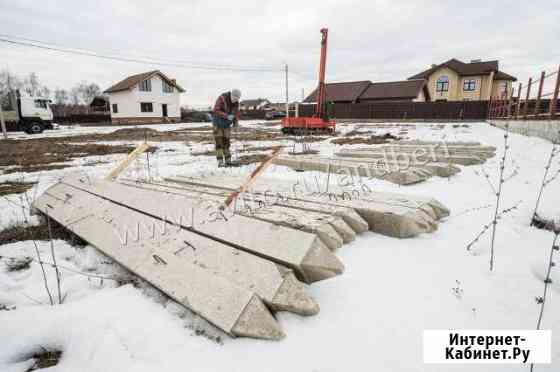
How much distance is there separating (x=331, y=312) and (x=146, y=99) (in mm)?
40325

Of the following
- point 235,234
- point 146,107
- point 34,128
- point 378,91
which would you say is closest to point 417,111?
point 378,91

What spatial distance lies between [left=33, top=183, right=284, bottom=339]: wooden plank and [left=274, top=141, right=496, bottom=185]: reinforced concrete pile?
3.36 meters

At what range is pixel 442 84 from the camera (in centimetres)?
3938

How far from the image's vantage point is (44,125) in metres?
21.6

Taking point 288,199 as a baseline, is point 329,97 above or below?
above

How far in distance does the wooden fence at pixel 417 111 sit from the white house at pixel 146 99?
2110 centimetres

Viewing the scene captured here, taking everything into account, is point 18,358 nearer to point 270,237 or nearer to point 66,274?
point 66,274

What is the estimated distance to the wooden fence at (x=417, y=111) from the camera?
2755 cm

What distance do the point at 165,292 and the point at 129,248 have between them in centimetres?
64

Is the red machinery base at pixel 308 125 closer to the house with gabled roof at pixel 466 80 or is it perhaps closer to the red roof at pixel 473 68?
the house with gabled roof at pixel 466 80

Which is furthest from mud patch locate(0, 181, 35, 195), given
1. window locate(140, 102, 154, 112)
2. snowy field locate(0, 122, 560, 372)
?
window locate(140, 102, 154, 112)

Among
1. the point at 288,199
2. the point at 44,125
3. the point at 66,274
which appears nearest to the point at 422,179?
the point at 288,199

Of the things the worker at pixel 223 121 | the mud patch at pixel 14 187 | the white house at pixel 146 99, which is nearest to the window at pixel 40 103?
the white house at pixel 146 99

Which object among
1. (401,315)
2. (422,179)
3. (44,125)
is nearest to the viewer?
(401,315)
